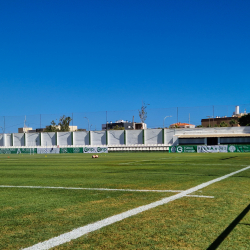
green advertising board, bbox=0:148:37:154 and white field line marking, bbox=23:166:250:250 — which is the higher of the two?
white field line marking, bbox=23:166:250:250

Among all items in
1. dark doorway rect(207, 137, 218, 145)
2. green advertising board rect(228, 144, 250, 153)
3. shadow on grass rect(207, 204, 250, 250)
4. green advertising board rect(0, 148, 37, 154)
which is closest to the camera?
shadow on grass rect(207, 204, 250, 250)

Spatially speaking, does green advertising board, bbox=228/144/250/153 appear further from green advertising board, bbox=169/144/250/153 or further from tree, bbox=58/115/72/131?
tree, bbox=58/115/72/131

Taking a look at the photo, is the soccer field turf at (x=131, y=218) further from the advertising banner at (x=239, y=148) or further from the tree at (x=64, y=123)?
the tree at (x=64, y=123)

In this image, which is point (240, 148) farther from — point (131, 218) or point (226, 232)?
point (226, 232)

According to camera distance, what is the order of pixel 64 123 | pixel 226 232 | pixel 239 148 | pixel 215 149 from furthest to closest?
pixel 64 123 → pixel 215 149 → pixel 239 148 → pixel 226 232

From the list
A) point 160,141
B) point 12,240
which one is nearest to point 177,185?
point 12,240

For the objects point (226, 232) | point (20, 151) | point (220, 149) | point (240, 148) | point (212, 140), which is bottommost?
point (20, 151)

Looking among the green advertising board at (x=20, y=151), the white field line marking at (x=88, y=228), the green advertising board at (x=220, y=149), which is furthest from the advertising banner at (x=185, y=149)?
the white field line marking at (x=88, y=228)

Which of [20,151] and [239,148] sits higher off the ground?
[239,148]

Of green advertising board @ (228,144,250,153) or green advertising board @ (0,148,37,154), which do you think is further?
green advertising board @ (0,148,37,154)

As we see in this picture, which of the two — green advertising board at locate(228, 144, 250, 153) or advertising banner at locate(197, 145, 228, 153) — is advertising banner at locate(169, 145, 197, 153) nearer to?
advertising banner at locate(197, 145, 228, 153)

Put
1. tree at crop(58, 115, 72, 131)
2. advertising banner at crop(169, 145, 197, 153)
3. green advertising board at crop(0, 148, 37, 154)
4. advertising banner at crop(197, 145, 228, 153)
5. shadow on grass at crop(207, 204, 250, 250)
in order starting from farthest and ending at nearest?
tree at crop(58, 115, 72, 131)
green advertising board at crop(0, 148, 37, 154)
advertising banner at crop(169, 145, 197, 153)
advertising banner at crop(197, 145, 228, 153)
shadow on grass at crop(207, 204, 250, 250)

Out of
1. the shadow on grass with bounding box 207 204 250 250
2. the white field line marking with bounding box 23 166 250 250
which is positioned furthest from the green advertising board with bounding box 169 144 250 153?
the shadow on grass with bounding box 207 204 250 250

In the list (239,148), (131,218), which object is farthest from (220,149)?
(131,218)
